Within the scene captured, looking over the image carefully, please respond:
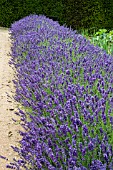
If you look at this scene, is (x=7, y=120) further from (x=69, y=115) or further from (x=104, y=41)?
(x=104, y=41)

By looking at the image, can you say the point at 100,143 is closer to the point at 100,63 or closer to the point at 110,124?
the point at 110,124

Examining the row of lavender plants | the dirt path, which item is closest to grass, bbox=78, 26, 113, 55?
the dirt path

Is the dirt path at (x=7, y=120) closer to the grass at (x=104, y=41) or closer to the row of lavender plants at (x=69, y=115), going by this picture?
the row of lavender plants at (x=69, y=115)

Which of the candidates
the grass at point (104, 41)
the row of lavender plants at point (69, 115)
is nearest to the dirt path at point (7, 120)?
the row of lavender plants at point (69, 115)

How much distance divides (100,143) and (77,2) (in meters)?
9.72

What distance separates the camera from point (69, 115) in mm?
2248

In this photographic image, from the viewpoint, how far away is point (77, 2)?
11.2m

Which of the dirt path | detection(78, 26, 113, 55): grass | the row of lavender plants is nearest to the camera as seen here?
the row of lavender plants

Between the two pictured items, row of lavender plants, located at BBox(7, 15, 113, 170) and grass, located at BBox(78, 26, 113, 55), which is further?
grass, located at BBox(78, 26, 113, 55)

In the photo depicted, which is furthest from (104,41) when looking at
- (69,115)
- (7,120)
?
(69,115)

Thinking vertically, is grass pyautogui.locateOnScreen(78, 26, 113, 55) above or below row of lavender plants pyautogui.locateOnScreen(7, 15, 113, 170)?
above

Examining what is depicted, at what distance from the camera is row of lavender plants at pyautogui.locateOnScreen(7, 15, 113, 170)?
1830 millimetres

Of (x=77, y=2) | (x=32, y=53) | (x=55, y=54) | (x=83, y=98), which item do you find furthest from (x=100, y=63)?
(x=77, y=2)

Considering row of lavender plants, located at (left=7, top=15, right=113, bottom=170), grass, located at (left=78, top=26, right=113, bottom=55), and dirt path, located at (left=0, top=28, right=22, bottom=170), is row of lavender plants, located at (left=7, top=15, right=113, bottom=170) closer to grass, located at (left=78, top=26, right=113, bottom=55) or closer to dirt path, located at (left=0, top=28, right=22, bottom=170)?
dirt path, located at (left=0, top=28, right=22, bottom=170)
